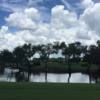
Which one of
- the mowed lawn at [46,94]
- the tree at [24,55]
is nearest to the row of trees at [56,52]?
the tree at [24,55]

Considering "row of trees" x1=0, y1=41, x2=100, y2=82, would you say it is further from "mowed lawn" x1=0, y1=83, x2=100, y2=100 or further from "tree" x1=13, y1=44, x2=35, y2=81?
"mowed lawn" x1=0, y1=83, x2=100, y2=100

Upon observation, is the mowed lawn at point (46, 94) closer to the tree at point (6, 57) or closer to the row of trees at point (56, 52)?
the row of trees at point (56, 52)

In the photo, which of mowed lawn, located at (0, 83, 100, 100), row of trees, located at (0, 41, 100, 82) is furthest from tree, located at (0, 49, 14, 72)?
mowed lawn, located at (0, 83, 100, 100)

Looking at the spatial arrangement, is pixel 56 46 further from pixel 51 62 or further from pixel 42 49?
pixel 51 62

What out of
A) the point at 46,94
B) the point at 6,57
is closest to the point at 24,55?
the point at 6,57

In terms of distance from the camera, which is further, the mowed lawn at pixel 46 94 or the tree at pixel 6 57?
the tree at pixel 6 57

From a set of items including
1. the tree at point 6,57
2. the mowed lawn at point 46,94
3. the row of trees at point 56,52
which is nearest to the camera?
the mowed lawn at point 46,94

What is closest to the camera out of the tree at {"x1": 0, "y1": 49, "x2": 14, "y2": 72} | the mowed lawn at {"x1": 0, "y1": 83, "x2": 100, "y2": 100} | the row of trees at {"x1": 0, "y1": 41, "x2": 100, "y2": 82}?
the mowed lawn at {"x1": 0, "y1": 83, "x2": 100, "y2": 100}

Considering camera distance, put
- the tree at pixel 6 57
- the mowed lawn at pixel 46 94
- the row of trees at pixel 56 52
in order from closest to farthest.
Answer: the mowed lawn at pixel 46 94
the row of trees at pixel 56 52
the tree at pixel 6 57

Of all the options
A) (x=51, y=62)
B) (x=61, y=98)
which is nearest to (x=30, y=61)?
(x=51, y=62)

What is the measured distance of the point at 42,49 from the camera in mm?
125750

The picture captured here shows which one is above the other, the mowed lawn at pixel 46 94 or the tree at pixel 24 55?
the tree at pixel 24 55

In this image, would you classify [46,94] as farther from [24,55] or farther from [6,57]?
[6,57]

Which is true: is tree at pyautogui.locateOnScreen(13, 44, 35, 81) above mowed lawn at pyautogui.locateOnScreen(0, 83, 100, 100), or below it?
above
